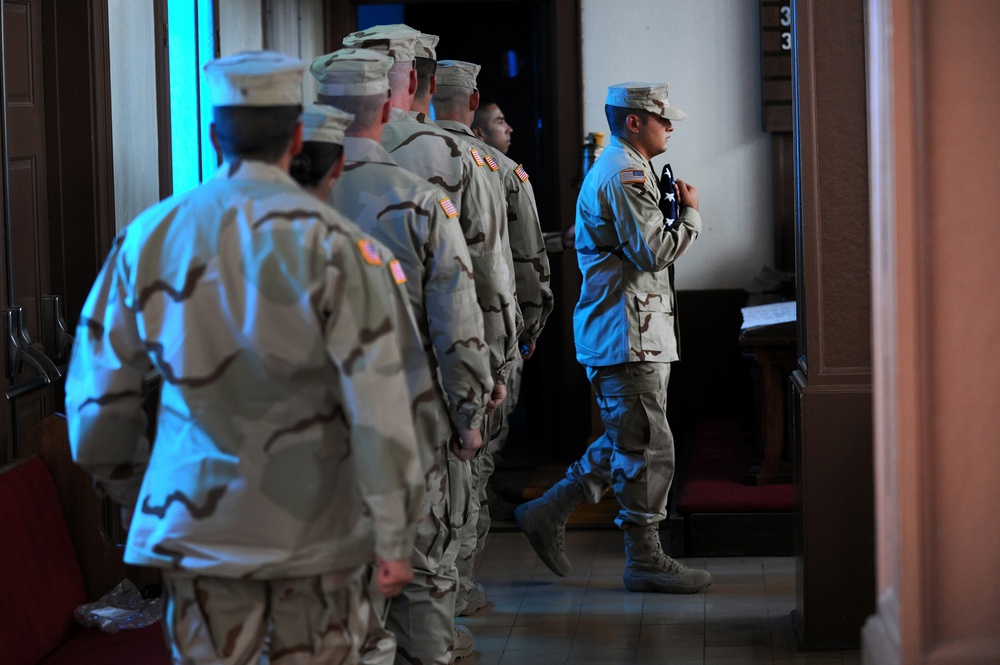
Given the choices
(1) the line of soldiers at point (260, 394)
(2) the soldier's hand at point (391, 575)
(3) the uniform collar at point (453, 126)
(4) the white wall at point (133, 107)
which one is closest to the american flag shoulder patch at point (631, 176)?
(3) the uniform collar at point (453, 126)

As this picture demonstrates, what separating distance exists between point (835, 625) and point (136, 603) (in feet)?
6.25

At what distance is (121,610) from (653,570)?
1.90 m

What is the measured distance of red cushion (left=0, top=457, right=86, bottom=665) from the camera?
2.85m

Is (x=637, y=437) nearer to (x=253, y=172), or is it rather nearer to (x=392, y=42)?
(x=392, y=42)

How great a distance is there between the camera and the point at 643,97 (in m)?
4.45

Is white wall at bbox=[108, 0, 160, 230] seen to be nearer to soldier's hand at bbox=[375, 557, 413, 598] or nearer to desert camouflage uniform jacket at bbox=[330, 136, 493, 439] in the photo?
desert camouflage uniform jacket at bbox=[330, 136, 493, 439]

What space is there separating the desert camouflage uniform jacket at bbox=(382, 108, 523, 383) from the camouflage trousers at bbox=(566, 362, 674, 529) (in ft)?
3.12

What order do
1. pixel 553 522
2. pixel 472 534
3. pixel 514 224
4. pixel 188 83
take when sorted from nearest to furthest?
pixel 472 534, pixel 514 224, pixel 553 522, pixel 188 83

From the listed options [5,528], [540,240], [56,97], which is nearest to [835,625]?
[540,240]

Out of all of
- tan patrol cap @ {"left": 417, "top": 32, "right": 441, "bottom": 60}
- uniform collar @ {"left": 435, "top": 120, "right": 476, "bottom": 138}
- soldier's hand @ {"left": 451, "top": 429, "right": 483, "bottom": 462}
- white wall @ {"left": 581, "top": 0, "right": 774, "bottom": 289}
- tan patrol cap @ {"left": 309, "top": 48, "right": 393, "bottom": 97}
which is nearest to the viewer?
tan patrol cap @ {"left": 309, "top": 48, "right": 393, "bottom": 97}

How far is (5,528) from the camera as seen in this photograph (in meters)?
2.92

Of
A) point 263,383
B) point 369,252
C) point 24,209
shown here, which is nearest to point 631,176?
point 24,209

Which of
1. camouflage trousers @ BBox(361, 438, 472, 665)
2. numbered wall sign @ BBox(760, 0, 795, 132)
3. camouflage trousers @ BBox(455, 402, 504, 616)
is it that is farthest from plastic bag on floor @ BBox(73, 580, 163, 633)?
numbered wall sign @ BBox(760, 0, 795, 132)

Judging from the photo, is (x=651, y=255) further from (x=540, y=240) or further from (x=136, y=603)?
(x=136, y=603)
